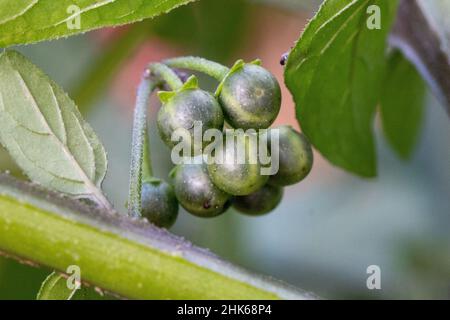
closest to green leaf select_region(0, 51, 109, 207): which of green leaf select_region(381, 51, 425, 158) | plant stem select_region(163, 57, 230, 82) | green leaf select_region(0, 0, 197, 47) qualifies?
green leaf select_region(0, 0, 197, 47)

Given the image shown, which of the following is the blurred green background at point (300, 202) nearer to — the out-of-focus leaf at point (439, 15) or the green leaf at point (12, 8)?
the out-of-focus leaf at point (439, 15)

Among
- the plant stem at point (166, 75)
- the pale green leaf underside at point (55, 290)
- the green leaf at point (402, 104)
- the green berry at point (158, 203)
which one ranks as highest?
the green leaf at point (402, 104)

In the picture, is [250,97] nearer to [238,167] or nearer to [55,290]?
[238,167]

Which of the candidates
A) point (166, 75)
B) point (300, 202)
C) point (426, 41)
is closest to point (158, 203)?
point (166, 75)

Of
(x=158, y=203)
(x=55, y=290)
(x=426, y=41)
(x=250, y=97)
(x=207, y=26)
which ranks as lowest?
(x=55, y=290)

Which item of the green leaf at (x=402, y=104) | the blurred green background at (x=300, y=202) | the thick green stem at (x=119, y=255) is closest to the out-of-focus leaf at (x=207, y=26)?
the blurred green background at (x=300, y=202)

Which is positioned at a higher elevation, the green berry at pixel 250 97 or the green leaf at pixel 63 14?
the green leaf at pixel 63 14

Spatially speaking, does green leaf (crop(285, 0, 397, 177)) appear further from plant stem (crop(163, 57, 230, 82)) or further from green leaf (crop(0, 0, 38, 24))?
green leaf (crop(0, 0, 38, 24))
